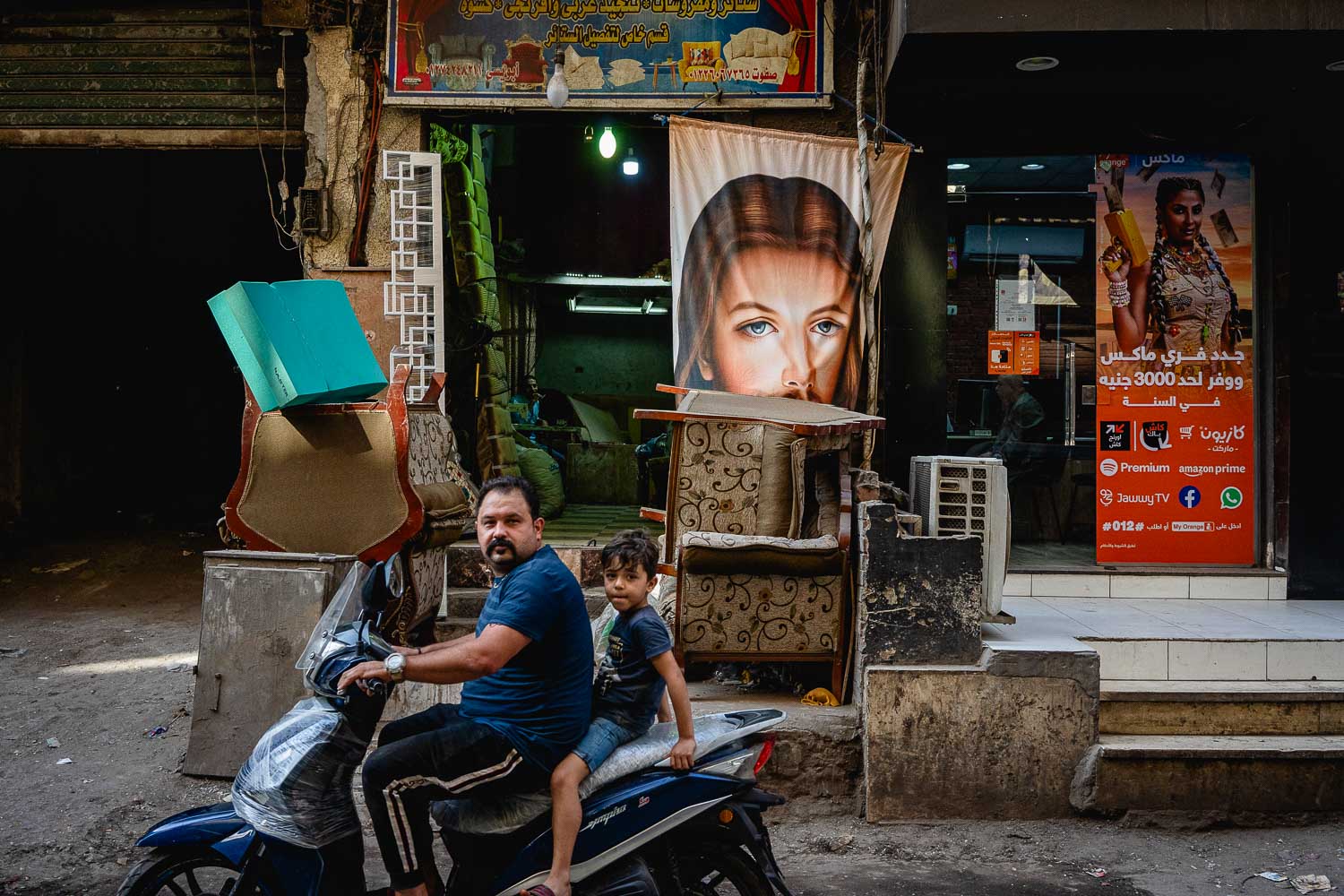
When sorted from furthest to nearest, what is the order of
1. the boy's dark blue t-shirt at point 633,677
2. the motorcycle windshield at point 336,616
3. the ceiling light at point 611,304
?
the ceiling light at point 611,304, the boy's dark blue t-shirt at point 633,677, the motorcycle windshield at point 336,616

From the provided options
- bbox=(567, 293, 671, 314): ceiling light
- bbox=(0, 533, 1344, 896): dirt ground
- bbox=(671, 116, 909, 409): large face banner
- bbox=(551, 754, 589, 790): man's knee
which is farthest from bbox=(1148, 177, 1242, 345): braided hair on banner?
bbox=(567, 293, 671, 314): ceiling light

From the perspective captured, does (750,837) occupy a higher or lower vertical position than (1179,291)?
lower

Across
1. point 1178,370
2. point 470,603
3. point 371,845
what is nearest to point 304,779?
point 371,845

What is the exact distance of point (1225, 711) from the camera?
5000 millimetres

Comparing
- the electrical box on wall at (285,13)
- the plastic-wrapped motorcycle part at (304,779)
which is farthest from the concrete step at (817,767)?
the electrical box on wall at (285,13)

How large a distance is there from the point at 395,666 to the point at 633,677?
Answer: 93 cm

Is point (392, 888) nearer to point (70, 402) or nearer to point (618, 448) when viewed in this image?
point (618, 448)

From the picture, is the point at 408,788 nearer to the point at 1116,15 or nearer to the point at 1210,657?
the point at 1210,657

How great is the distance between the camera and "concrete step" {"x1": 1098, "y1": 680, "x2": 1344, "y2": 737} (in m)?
4.95

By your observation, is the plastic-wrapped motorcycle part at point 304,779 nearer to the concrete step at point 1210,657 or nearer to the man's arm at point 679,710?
the man's arm at point 679,710

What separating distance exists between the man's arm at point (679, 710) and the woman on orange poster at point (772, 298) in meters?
3.55

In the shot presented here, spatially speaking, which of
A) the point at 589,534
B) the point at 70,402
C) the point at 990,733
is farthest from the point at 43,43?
the point at 990,733

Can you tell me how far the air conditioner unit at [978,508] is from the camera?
17.3 ft

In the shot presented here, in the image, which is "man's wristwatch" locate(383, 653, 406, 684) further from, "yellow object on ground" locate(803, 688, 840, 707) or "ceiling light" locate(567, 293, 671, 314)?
"ceiling light" locate(567, 293, 671, 314)
